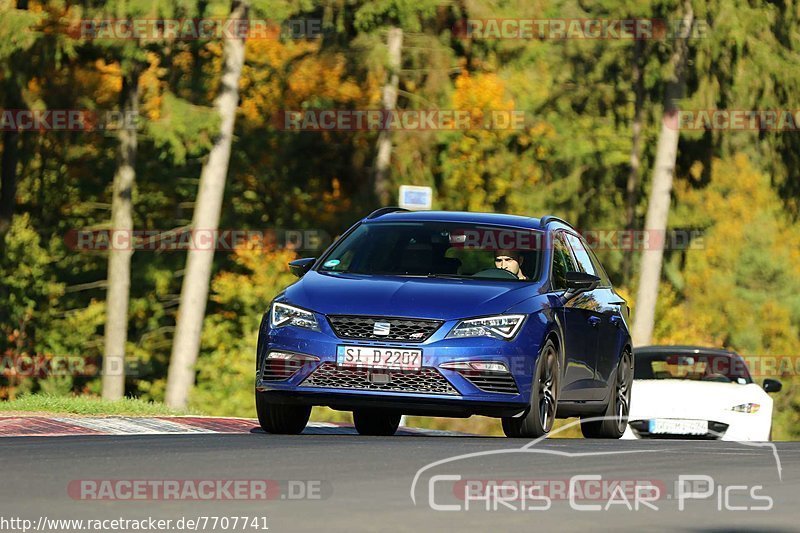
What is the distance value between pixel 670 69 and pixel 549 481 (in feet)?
95.1

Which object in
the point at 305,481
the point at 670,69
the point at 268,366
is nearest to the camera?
the point at 305,481

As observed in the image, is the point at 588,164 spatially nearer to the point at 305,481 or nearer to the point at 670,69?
the point at 670,69

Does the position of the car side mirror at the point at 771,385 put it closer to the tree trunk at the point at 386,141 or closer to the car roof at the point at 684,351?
the car roof at the point at 684,351

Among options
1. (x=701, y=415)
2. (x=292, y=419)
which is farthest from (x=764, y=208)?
(x=292, y=419)

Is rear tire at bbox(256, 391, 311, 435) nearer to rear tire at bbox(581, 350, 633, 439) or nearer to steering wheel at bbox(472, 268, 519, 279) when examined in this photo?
steering wheel at bbox(472, 268, 519, 279)

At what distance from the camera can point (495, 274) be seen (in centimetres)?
1408

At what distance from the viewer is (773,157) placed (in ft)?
132

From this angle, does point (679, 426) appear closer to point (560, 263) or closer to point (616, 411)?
point (616, 411)

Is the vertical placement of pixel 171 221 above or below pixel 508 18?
below

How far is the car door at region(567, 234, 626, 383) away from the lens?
50.9ft

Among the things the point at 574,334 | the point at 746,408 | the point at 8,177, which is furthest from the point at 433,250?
the point at 8,177

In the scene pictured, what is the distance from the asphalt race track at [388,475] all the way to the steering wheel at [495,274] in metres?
1.28

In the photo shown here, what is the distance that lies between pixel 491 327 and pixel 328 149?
36611 mm

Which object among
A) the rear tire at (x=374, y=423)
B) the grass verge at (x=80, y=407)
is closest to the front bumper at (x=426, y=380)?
the rear tire at (x=374, y=423)
